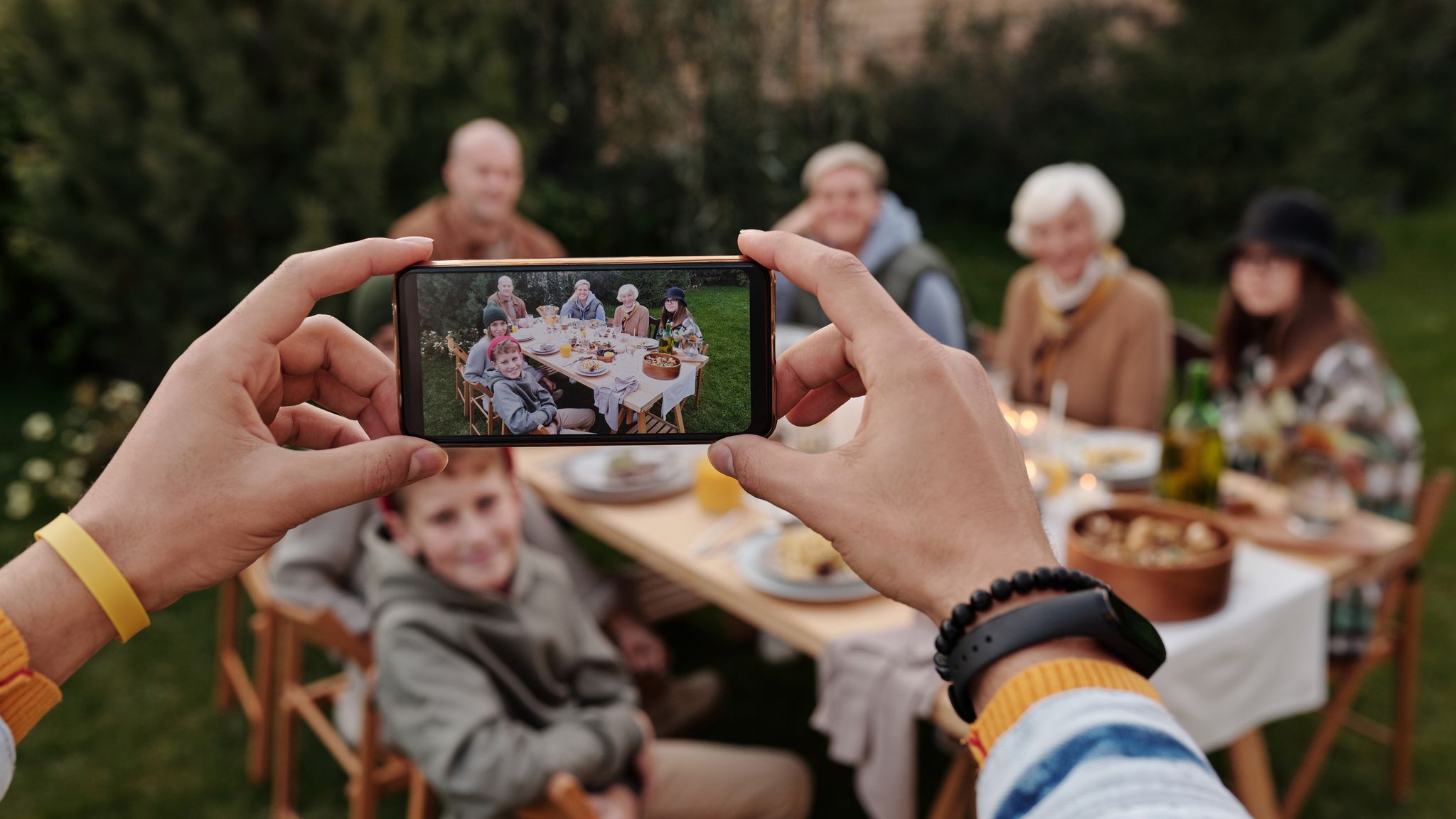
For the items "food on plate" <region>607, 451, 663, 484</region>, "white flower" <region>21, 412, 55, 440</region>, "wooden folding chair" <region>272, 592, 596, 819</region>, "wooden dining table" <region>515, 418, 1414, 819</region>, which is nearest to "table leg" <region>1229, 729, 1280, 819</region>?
"wooden dining table" <region>515, 418, 1414, 819</region>

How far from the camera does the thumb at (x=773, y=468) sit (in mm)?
948

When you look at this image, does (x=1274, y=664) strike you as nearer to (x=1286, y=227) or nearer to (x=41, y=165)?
(x=1286, y=227)

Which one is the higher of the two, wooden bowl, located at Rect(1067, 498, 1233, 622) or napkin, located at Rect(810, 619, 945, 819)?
wooden bowl, located at Rect(1067, 498, 1233, 622)

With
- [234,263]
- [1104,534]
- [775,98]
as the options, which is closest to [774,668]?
[1104,534]

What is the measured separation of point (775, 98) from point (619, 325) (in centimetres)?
636

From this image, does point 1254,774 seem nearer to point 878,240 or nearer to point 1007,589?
point 1007,589

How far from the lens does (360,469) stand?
0.98m

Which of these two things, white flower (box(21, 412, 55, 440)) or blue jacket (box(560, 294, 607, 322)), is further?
white flower (box(21, 412, 55, 440))

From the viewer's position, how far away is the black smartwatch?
2.63 feet

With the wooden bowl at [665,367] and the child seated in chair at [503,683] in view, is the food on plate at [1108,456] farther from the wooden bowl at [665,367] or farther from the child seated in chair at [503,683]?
the wooden bowl at [665,367]

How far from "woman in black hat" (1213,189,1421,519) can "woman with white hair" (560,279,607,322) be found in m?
2.40

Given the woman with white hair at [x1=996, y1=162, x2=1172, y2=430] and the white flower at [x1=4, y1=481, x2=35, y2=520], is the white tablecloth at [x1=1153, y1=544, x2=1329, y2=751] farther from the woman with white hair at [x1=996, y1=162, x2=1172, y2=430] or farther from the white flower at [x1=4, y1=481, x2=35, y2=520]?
the white flower at [x1=4, y1=481, x2=35, y2=520]

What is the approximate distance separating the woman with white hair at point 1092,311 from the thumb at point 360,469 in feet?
11.2

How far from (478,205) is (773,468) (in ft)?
13.1
